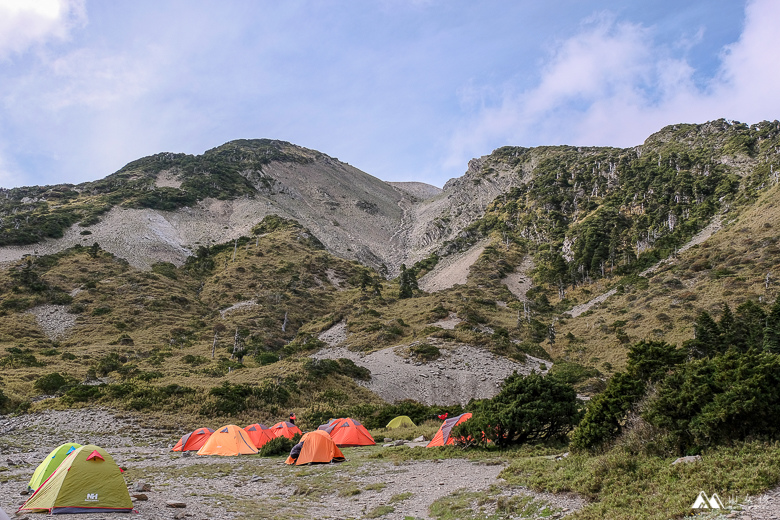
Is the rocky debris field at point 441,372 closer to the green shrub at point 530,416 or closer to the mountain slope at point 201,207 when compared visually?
the green shrub at point 530,416

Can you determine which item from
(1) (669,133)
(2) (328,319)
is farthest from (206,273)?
(1) (669,133)

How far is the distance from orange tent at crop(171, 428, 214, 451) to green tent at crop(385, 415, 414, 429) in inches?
370

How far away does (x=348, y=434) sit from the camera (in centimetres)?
2152

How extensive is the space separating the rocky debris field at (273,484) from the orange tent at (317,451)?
1.67 feet

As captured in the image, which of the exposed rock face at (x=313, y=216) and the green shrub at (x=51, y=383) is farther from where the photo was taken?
the exposed rock face at (x=313, y=216)

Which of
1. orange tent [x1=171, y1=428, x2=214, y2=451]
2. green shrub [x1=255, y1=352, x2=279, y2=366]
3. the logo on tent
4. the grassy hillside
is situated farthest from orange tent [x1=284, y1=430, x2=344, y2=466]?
green shrub [x1=255, y1=352, x2=279, y2=366]

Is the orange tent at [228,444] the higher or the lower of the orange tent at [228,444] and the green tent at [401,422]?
the higher

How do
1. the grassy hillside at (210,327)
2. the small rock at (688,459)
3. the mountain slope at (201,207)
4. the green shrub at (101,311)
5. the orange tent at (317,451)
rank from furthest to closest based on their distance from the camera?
1. the mountain slope at (201,207)
2. the green shrub at (101,311)
3. the grassy hillside at (210,327)
4. the orange tent at (317,451)
5. the small rock at (688,459)

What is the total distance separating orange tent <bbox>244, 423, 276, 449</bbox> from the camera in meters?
21.1

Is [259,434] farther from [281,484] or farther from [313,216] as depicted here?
[313,216]

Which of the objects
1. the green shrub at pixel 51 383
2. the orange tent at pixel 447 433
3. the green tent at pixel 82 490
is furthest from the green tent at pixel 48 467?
the green shrub at pixel 51 383

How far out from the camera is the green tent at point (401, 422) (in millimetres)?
24875

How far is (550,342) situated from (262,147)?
15574 cm

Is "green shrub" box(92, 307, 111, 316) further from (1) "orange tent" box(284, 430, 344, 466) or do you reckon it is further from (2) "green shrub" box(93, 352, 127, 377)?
(1) "orange tent" box(284, 430, 344, 466)
